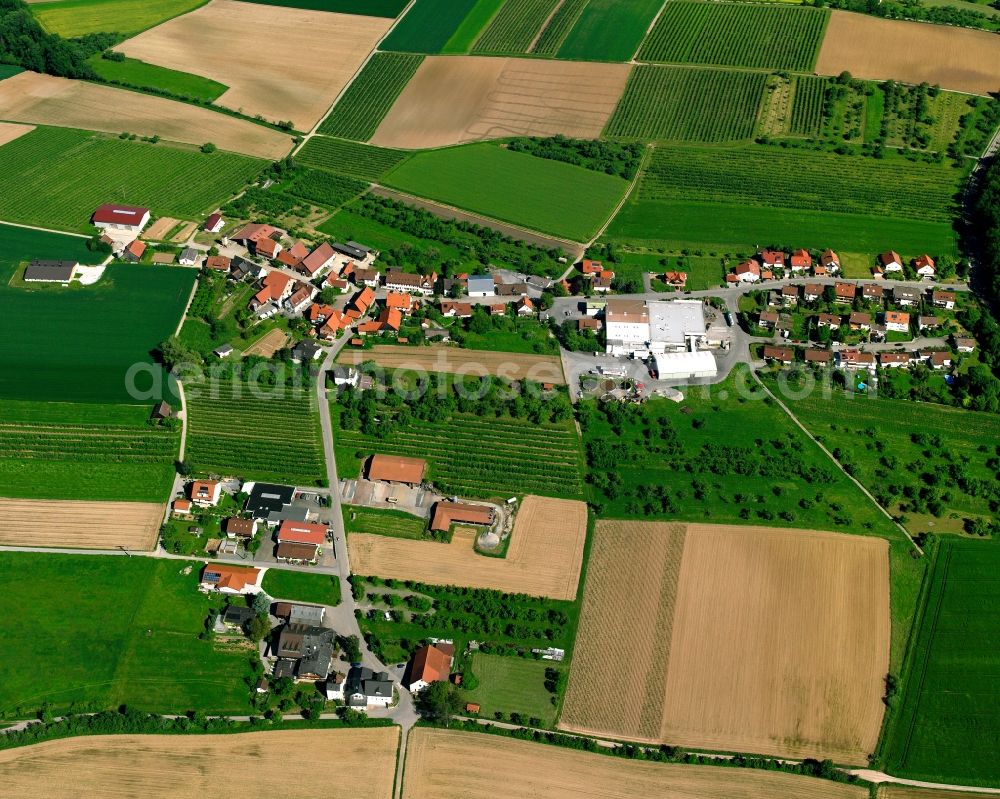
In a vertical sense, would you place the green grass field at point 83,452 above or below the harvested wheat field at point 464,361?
below

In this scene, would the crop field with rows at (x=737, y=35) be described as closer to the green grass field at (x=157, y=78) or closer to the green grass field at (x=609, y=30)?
the green grass field at (x=609, y=30)

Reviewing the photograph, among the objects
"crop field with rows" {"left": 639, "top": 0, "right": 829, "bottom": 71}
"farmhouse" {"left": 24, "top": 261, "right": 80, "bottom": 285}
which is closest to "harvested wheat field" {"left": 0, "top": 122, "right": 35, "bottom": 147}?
"farmhouse" {"left": 24, "top": 261, "right": 80, "bottom": 285}

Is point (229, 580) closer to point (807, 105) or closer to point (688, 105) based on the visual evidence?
point (688, 105)

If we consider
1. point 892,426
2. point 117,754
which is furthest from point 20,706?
point 892,426

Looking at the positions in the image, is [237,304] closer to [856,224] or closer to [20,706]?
[20,706]

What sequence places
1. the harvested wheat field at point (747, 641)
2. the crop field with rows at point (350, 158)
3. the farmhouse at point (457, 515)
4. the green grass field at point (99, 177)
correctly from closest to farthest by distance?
the harvested wheat field at point (747, 641) < the farmhouse at point (457, 515) < the green grass field at point (99, 177) < the crop field with rows at point (350, 158)

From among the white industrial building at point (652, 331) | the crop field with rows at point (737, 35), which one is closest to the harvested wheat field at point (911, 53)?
the crop field with rows at point (737, 35)
